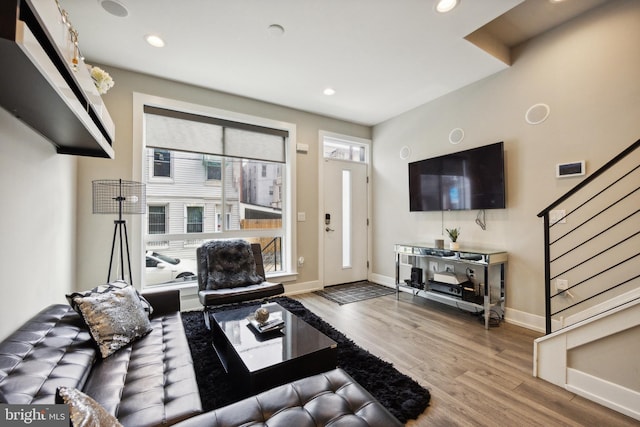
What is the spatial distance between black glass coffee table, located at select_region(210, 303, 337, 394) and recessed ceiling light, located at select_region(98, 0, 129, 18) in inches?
101

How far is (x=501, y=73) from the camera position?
2977mm

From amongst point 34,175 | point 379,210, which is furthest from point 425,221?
point 34,175

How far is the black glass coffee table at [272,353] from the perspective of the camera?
142 cm

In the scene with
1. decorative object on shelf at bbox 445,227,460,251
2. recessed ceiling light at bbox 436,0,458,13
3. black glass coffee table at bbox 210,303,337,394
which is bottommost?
black glass coffee table at bbox 210,303,337,394

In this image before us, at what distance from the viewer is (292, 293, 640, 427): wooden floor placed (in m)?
1.50

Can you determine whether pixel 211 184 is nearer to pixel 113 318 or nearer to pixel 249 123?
pixel 249 123

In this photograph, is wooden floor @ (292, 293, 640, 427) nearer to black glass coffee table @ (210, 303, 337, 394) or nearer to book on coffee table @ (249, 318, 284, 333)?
black glass coffee table @ (210, 303, 337, 394)

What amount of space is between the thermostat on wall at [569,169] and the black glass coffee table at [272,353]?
2668mm

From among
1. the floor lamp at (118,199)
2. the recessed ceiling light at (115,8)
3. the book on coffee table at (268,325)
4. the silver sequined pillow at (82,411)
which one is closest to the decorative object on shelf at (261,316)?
the book on coffee table at (268,325)

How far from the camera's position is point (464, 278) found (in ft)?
10.6

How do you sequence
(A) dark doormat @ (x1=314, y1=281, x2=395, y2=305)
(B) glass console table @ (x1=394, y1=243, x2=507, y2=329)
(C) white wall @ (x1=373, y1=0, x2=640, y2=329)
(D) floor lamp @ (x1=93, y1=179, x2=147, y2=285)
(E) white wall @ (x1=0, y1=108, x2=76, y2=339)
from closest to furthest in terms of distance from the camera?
1. (E) white wall @ (x1=0, y1=108, x2=76, y2=339)
2. (C) white wall @ (x1=373, y1=0, x2=640, y2=329)
3. (D) floor lamp @ (x1=93, y1=179, x2=147, y2=285)
4. (B) glass console table @ (x1=394, y1=243, x2=507, y2=329)
5. (A) dark doormat @ (x1=314, y1=281, x2=395, y2=305)

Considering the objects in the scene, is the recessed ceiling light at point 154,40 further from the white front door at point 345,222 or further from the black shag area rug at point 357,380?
the black shag area rug at point 357,380

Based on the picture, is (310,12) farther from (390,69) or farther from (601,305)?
A: (601,305)

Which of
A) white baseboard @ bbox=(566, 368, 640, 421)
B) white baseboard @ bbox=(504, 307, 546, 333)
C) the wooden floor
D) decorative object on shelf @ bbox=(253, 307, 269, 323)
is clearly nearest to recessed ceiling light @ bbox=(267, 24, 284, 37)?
decorative object on shelf @ bbox=(253, 307, 269, 323)
